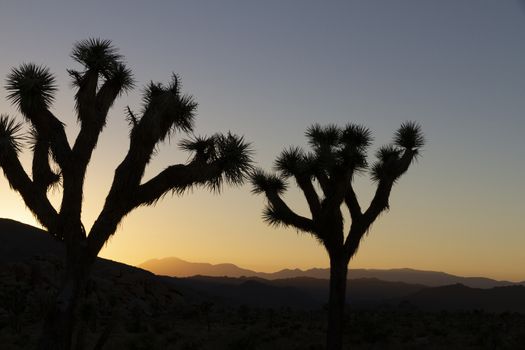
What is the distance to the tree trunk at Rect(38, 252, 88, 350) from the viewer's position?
11.6 m

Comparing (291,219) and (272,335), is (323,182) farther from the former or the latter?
(272,335)

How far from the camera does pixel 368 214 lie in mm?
16516

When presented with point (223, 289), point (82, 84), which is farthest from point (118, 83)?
point (223, 289)

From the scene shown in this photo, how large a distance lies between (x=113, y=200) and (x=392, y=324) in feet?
51.7

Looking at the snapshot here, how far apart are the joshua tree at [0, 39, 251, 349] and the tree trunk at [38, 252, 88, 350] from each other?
0.06 feet

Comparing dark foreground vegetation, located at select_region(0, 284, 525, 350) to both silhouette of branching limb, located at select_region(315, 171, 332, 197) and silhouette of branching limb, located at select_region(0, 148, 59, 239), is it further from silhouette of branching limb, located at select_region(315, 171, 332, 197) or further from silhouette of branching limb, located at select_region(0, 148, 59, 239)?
silhouette of branching limb, located at select_region(315, 171, 332, 197)

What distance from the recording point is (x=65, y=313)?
461 inches

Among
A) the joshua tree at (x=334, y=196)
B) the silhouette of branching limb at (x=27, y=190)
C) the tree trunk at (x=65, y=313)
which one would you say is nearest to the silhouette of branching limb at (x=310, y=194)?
the joshua tree at (x=334, y=196)

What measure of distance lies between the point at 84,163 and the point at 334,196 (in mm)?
6970

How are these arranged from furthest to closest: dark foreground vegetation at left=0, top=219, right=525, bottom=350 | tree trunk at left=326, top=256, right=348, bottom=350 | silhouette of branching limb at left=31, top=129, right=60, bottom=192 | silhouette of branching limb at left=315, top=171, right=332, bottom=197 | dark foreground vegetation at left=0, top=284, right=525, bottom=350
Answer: dark foreground vegetation at left=0, top=219, right=525, bottom=350 < dark foreground vegetation at left=0, top=284, right=525, bottom=350 < silhouette of branching limb at left=315, top=171, right=332, bottom=197 < tree trunk at left=326, top=256, right=348, bottom=350 < silhouette of branching limb at left=31, top=129, right=60, bottom=192

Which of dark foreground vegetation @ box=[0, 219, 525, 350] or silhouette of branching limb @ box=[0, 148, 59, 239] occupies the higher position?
silhouette of branching limb @ box=[0, 148, 59, 239]

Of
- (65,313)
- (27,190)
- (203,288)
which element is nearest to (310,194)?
(65,313)

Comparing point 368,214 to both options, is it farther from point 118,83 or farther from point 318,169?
point 118,83

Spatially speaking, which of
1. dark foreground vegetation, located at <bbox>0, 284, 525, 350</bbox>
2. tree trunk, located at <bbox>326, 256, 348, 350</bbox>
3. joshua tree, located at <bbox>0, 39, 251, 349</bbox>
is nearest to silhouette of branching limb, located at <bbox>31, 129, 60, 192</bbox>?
joshua tree, located at <bbox>0, 39, 251, 349</bbox>
